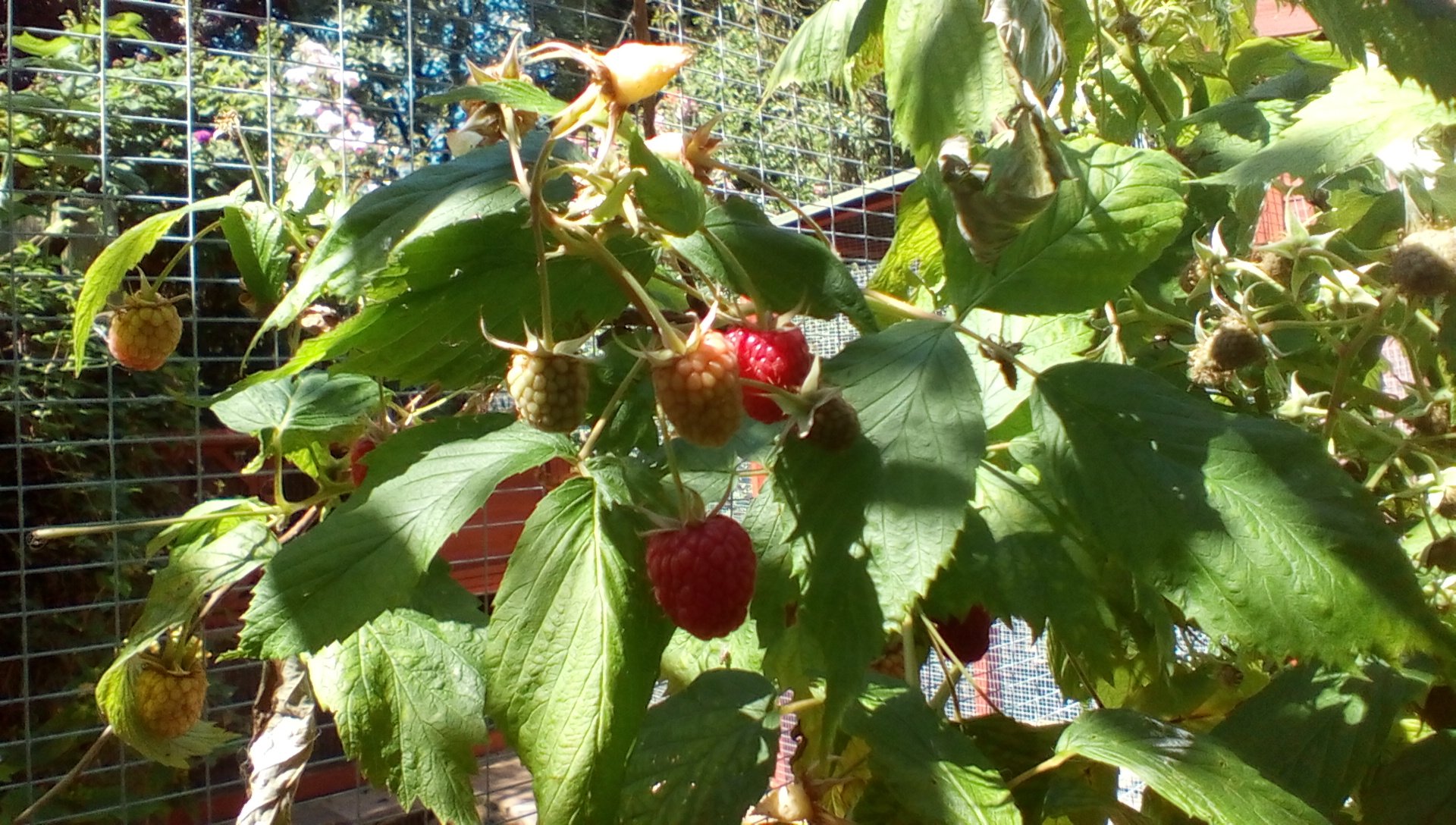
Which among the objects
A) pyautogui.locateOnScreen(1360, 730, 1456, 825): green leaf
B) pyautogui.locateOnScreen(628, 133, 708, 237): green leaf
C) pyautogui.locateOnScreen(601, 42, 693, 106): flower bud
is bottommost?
pyautogui.locateOnScreen(1360, 730, 1456, 825): green leaf

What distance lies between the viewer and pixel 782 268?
15.8 inches

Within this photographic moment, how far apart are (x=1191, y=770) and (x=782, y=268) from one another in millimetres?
244

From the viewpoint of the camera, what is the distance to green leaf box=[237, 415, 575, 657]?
37 cm

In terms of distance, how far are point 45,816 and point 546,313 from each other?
1427 mm

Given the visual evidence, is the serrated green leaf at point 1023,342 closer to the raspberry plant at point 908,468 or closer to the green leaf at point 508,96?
the raspberry plant at point 908,468

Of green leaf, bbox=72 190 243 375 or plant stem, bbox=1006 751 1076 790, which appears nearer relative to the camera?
plant stem, bbox=1006 751 1076 790

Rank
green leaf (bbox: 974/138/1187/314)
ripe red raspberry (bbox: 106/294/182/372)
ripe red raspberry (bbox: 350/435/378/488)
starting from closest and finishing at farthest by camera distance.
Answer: green leaf (bbox: 974/138/1187/314) < ripe red raspberry (bbox: 350/435/378/488) < ripe red raspberry (bbox: 106/294/182/372)

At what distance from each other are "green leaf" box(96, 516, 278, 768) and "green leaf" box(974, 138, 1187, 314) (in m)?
0.48

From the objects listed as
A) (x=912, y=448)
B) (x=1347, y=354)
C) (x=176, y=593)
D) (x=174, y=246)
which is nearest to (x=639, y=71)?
(x=912, y=448)

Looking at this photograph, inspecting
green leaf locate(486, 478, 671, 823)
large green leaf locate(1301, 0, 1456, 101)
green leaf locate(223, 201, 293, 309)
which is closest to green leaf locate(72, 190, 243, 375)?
green leaf locate(223, 201, 293, 309)

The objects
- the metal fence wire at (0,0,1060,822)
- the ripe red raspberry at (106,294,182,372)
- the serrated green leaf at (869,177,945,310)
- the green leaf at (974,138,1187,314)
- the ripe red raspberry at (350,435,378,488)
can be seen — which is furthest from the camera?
the metal fence wire at (0,0,1060,822)

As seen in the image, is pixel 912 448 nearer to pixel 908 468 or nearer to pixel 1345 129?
pixel 908 468

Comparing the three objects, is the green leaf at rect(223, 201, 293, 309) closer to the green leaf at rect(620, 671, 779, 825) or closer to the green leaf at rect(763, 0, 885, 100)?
the green leaf at rect(763, 0, 885, 100)

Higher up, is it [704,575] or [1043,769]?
[704,575]
